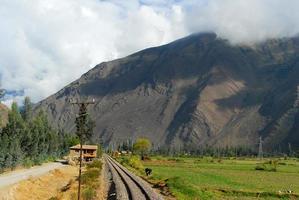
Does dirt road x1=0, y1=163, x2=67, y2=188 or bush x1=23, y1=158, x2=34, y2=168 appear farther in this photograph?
bush x1=23, y1=158, x2=34, y2=168

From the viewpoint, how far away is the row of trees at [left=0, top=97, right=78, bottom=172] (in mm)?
84250

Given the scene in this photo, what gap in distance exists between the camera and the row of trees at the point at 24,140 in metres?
84.2

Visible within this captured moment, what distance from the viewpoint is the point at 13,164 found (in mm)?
85875

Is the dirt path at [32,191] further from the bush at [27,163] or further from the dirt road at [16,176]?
the bush at [27,163]

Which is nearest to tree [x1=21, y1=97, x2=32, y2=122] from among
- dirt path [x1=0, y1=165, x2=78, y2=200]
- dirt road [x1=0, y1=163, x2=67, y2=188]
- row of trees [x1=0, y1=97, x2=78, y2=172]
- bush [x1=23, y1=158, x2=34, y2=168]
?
row of trees [x1=0, y1=97, x2=78, y2=172]

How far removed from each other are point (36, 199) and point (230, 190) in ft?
72.2

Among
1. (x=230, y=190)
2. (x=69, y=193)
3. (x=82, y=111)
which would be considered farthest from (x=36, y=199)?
→ (x=230, y=190)

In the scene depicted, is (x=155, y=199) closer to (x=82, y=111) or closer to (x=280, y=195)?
(x=82, y=111)

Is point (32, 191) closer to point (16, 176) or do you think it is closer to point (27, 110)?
point (16, 176)

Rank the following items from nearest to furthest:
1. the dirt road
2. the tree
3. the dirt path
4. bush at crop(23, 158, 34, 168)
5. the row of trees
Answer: the dirt path, the dirt road, the row of trees, bush at crop(23, 158, 34, 168), the tree

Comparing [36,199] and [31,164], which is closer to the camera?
[36,199]

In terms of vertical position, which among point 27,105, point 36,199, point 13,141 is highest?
point 27,105

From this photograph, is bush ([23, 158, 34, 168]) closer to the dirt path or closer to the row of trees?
the row of trees

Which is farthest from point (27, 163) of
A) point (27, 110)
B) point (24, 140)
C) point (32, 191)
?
point (32, 191)
